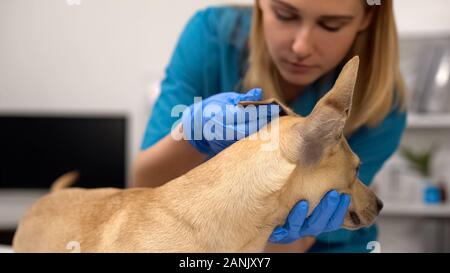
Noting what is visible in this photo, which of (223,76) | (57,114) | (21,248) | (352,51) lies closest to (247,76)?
(223,76)

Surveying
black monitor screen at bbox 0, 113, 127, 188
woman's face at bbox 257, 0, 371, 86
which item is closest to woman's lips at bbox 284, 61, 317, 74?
woman's face at bbox 257, 0, 371, 86

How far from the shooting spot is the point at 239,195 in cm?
55

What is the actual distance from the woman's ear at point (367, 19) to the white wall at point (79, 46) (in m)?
0.07

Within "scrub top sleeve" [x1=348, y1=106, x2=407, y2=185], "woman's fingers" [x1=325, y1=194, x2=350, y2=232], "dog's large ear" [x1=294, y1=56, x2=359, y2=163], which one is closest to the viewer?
"dog's large ear" [x1=294, y1=56, x2=359, y2=163]

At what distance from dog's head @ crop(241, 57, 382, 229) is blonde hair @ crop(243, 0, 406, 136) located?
4 cm

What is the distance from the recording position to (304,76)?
24.8 inches

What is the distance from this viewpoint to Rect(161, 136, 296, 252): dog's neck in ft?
1.78

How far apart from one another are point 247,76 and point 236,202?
0.67 feet

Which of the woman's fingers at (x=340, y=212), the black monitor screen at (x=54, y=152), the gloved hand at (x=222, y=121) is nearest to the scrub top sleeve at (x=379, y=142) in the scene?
the woman's fingers at (x=340, y=212)

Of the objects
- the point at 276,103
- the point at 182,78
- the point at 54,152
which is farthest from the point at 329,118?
the point at 54,152

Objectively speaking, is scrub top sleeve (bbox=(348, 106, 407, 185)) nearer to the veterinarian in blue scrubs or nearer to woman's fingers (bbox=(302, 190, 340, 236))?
the veterinarian in blue scrubs

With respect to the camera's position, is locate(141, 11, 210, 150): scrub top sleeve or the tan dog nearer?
the tan dog

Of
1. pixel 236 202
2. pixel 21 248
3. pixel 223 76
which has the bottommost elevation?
pixel 21 248
